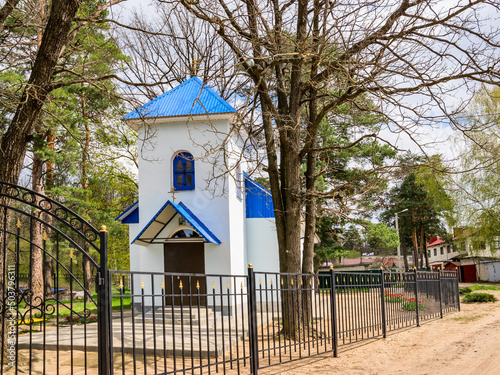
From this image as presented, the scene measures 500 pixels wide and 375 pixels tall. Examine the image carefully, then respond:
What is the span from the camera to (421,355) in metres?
9.95

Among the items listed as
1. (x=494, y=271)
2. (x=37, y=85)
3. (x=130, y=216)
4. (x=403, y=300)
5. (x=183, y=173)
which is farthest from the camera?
(x=494, y=271)

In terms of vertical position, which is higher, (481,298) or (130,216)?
(130,216)

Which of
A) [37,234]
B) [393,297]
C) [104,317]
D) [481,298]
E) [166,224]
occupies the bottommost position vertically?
[481,298]

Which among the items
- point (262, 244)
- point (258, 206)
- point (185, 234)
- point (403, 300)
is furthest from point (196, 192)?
point (403, 300)

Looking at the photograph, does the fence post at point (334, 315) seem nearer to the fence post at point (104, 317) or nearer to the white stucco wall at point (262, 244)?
the fence post at point (104, 317)

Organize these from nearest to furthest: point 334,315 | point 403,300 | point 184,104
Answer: point 334,315
point 403,300
point 184,104

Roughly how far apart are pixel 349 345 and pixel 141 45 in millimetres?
24986

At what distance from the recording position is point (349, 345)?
11.2 metres

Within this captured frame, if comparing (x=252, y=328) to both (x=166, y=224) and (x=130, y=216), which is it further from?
(x=130, y=216)

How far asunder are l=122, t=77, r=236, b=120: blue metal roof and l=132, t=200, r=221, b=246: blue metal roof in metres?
3.32

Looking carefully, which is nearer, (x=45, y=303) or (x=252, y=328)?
(x=252, y=328)

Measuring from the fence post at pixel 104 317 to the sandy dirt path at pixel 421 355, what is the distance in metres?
4.09

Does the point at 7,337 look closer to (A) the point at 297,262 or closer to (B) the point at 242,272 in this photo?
(A) the point at 297,262

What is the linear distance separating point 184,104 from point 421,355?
12.0 m
